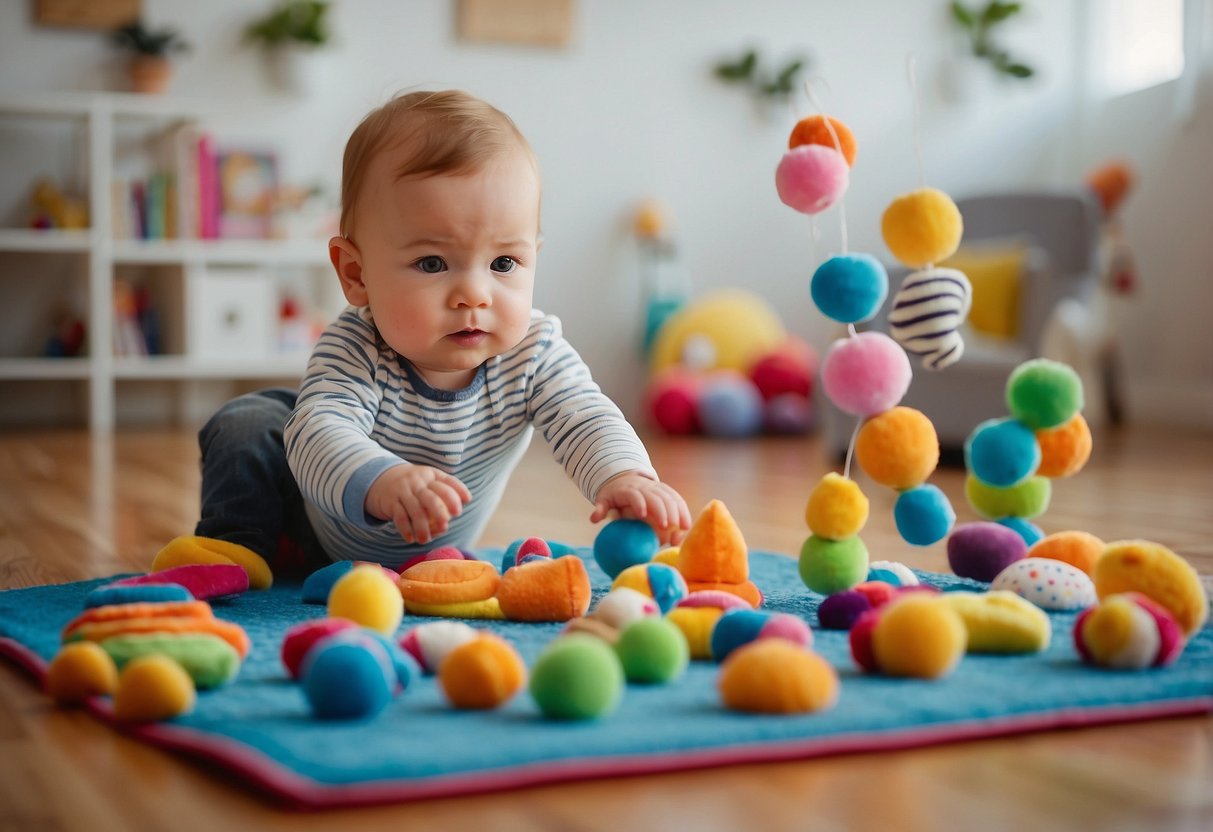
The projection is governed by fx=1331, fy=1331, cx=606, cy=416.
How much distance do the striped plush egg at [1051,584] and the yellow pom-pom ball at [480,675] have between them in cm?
47

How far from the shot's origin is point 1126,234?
412cm


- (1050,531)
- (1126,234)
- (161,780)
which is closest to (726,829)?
(161,780)

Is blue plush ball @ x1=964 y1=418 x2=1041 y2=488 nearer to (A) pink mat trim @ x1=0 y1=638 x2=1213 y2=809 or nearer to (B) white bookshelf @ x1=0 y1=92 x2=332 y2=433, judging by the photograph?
(A) pink mat trim @ x1=0 y1=638 x2=1213 y2=809

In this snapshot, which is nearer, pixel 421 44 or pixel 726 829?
pixel 726 829

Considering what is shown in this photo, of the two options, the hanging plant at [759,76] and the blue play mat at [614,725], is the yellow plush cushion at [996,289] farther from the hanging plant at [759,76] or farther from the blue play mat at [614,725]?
the blue play mat at [614,725]

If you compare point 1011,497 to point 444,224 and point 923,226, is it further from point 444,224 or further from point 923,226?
point 444,224

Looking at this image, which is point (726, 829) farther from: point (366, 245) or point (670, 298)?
point (670, 298)

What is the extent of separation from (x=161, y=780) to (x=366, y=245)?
0.58m

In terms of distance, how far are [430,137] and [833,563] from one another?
48 centimetres

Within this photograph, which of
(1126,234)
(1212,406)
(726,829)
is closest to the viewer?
(726,829)

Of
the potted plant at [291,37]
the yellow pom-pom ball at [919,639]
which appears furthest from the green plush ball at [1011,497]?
the potted plant at [291,37]

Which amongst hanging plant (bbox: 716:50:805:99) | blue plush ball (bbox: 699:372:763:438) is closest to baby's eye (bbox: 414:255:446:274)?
blue plush ball (bbox: 699:372:763:438)

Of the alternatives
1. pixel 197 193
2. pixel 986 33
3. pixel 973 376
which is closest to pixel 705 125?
pixel 986 33

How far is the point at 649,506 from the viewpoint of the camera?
104cm
